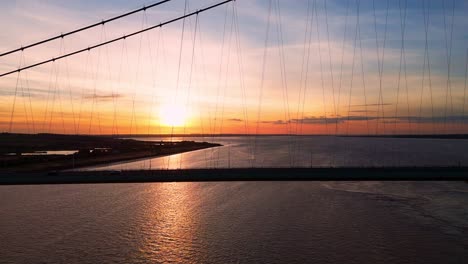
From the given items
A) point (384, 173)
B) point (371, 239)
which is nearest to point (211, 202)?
point (371, 239)

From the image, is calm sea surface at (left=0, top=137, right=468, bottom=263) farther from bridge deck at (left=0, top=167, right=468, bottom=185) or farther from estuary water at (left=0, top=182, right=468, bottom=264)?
bridge deck at (left=0, top=167, right=468, bottom=185)

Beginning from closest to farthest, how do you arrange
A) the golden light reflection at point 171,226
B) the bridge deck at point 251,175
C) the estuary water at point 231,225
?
the estuary water at point 231,225
the golden light reflection at point 171,226
the bridge deck at point 251,175

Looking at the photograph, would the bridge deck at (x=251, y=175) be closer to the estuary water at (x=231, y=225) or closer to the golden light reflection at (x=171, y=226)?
the estuary water at (x=231, y=225)

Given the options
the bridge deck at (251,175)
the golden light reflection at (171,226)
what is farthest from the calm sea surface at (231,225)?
the bridge deck at (251,175)

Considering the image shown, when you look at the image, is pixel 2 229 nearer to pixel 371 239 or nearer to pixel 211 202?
pixel 211 202

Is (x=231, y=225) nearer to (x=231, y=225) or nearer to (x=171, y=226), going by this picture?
(x=231, y=225)

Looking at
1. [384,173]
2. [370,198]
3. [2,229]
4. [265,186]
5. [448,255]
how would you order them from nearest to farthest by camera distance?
[448,255] → [2,229] → [370,198] → [384,173] → [265,186]

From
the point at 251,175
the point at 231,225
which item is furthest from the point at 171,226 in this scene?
the point at 251,175
